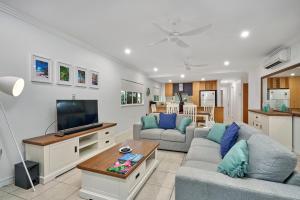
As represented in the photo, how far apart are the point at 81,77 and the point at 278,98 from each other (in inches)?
212

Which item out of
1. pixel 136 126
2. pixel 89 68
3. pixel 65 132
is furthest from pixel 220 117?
pixel 65 132

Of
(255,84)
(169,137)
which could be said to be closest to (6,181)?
(169,137)

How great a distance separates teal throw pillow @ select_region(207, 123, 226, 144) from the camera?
2.65 m

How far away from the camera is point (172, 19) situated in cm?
242

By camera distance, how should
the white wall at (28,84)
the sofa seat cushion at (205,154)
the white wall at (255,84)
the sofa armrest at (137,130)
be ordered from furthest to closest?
the white wall at (255,84)
the sofa armrest at (137,130)
the white wall at (28,84)
the sofa seat cushion at (205,154)

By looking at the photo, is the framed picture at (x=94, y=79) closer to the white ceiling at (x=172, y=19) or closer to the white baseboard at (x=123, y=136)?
the white ceiling at (x=172, y=19)

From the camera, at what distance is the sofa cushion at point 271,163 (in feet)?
3.69

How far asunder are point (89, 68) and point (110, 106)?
1.30 m

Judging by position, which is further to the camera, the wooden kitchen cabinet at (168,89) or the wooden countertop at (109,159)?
the wooden kitchen cabinet at (168,89)

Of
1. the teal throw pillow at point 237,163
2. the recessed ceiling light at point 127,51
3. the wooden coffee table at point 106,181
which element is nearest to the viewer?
the teal throw pillow at point 237,163

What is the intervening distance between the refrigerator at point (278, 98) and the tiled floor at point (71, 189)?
3.80m

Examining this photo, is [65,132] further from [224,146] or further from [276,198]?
[276,198]

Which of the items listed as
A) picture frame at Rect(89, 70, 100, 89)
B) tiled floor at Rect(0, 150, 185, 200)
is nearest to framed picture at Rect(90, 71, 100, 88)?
picture frame at Rect(89, 70, 100, 89)

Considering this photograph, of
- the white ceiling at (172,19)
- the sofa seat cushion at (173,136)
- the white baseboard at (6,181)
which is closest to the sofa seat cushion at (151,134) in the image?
the sofa seat cushion at (173,136)
